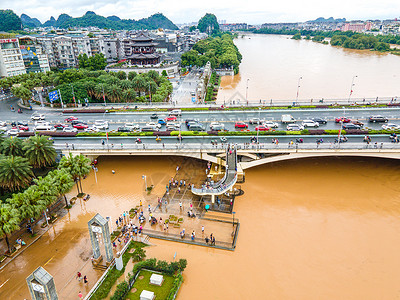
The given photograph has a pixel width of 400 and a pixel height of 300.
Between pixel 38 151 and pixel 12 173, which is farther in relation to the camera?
pixel 38 151

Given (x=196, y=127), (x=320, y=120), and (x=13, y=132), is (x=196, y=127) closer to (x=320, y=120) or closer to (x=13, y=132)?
(x=320, y=120)

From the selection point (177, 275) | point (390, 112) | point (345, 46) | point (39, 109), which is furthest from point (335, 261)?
point (345, 46)

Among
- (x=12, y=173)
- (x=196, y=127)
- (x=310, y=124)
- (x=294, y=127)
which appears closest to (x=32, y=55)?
(x=196, y=127)

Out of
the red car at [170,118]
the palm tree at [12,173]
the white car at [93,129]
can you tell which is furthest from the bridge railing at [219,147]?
the red car at [170,118]

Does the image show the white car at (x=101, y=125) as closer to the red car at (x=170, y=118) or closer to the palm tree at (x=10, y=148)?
the red car at (x=170, y=118)

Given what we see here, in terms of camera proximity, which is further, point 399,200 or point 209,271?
point 399,200

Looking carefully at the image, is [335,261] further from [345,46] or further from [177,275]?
[345,46]
